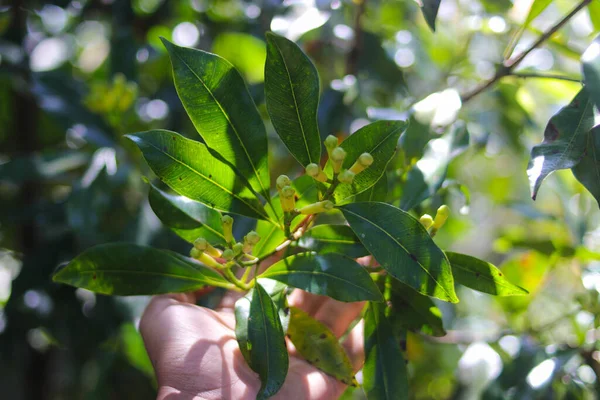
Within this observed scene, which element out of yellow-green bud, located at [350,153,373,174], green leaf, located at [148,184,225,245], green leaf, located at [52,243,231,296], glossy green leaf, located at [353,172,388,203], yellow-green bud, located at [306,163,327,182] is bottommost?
green leaf, located at [52,243,231,296]

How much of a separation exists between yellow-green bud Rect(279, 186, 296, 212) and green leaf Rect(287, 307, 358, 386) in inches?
9.3

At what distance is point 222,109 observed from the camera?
2.57 ft

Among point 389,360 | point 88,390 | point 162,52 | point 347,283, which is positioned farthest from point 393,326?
point 88,390

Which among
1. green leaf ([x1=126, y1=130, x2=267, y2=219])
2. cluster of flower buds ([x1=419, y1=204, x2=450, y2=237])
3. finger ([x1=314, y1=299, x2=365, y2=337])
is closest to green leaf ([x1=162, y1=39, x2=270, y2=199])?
green leaf ([x1=126, y1=130, x2=267, y2=219])

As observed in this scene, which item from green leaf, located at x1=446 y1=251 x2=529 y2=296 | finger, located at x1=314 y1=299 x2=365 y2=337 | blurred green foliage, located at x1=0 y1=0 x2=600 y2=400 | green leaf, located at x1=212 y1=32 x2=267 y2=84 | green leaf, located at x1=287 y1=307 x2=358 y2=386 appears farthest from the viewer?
green leaf, located at x1=212 y1=32 x2=267 y2=84

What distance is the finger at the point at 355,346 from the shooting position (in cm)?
109

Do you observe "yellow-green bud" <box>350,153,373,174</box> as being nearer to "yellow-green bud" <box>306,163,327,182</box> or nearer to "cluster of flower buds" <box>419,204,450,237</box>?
"yellow-green bud" <box>306,163,327,182</box>

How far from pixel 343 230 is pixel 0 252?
1677mm

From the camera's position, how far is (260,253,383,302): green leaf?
76cm

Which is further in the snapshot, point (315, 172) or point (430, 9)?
point (430, 9)

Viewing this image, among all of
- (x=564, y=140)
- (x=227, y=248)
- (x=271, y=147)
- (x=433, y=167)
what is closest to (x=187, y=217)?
(x=227, y=248)

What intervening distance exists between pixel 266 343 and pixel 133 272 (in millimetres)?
255

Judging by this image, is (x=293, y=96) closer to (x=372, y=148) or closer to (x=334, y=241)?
(x=372, y=148)

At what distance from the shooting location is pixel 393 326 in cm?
92
